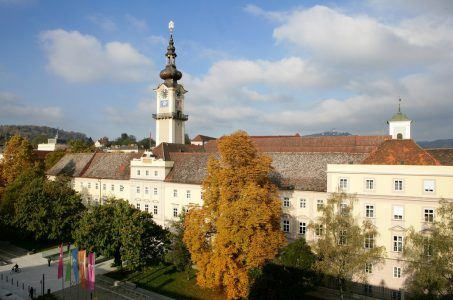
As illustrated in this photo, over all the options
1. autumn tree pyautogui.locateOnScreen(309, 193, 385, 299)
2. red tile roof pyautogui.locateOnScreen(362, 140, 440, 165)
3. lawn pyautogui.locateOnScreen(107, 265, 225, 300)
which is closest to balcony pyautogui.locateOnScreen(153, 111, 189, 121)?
lawn pyautogui.locateOnScreen(107, 265, 225, 300)

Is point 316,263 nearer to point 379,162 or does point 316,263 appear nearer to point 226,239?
point 226,239

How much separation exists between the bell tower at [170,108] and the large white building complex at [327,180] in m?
6.48

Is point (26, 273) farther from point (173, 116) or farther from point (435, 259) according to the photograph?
point (435, 259)

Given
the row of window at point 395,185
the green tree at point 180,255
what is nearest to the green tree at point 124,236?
the green tree at point 180,255

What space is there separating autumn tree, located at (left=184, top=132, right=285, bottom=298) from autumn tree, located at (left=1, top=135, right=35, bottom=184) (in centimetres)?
3995

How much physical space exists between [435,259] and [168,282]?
74.2 ft

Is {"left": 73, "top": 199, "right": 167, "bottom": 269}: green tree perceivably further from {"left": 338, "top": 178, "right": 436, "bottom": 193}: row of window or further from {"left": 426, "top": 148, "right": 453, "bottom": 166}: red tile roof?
{"left": 426, "top": 148, "right": 453, "bottom": 166}: red tile roof

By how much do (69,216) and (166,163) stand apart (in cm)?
1306

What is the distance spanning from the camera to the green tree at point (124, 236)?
3312 cm

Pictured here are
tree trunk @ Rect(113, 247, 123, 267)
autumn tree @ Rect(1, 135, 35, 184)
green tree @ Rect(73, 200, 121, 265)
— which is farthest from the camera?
autumn tree @ Rect(1, 135, 35, 184)

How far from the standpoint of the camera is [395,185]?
3078cm

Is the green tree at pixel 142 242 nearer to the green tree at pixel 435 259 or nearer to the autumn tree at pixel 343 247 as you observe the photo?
the autumn tree at pixel 343 247

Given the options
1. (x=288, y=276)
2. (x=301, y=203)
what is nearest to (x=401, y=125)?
(x=301, y=203)

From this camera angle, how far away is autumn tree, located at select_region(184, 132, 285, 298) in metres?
27.3
